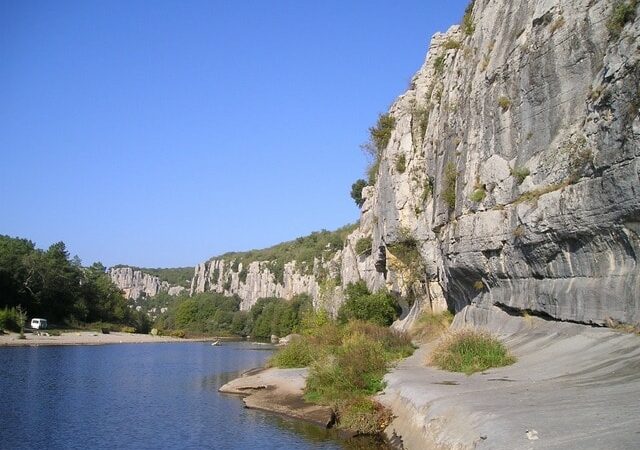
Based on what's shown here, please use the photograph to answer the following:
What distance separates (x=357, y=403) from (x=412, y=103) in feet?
101

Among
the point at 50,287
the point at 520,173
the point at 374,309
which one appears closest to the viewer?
the point at 520,173

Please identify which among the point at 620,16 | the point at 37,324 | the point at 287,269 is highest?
the point at 287,269

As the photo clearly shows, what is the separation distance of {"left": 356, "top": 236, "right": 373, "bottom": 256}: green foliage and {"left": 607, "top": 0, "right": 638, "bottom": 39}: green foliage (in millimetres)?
39206

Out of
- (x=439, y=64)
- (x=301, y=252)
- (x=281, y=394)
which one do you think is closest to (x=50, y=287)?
(x=301, y=252)

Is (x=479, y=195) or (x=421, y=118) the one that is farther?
(x=421, y=118)

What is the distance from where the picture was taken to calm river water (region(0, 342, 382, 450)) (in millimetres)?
21125

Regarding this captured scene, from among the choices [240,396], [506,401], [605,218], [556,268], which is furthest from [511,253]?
[240,396]

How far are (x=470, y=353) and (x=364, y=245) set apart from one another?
118ft

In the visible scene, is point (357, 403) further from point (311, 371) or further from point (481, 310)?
point (481, 310)

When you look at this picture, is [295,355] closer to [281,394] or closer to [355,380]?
[281,394]

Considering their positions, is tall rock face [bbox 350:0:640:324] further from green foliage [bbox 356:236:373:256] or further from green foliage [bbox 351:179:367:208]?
green foliage [bbox 351:179:367:208]

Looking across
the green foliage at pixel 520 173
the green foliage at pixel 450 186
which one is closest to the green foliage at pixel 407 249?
the green foliage at pixel 450 186

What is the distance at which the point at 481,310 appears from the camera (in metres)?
30.9

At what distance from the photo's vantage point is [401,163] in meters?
45.7
